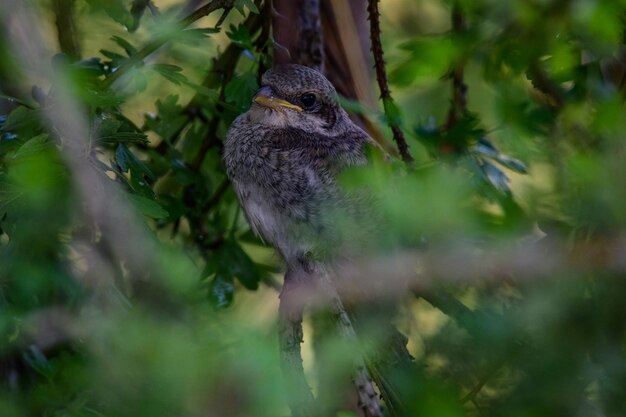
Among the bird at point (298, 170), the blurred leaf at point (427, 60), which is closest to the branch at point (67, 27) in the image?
the bird at point (298, 170)

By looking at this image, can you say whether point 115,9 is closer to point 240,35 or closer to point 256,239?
point 240,35

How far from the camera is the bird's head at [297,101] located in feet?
9.72

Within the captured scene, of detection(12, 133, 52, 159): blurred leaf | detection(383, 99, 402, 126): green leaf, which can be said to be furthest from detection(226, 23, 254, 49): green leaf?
detection(12, 133, 52, 159): blurred leaf

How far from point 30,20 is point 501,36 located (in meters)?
1.34

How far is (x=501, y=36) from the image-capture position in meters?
2.57

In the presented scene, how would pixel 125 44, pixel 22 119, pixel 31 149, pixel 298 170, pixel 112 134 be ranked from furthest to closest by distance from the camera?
1. pixel 298 170
2. pixel 125 44
3. pixel 22 119
4. pixel 112 134
5. pixel 31 149

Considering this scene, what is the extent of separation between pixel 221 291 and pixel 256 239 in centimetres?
32

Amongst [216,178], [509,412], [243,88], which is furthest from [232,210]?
[509,412]

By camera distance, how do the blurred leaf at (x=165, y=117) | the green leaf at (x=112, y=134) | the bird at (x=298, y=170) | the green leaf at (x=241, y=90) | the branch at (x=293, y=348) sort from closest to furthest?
the branch at (x=293, y=348)
the green leaf at (x=112, y=134)
the bird at (x=298, y=170)
the green leaf at (x=241, y=90)
the blurred leaf at (x=165, y=117)

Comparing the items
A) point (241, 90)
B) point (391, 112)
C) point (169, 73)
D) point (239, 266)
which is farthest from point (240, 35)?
point (239, 266)

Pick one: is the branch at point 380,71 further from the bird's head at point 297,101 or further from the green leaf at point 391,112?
the bird's head at point 297,101

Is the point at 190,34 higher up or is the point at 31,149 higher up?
the point at 190,34

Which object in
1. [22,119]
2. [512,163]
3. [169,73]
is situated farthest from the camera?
[512,163]

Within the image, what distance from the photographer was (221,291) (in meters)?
2.90
